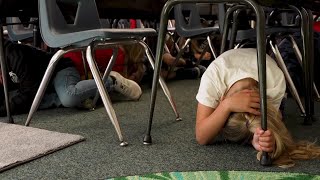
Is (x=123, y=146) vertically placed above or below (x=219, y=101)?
below

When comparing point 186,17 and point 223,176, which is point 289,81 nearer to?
point 223,176

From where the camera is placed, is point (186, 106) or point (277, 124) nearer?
point (277, 124)

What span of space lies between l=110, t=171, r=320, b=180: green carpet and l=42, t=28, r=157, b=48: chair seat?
53 centimetres

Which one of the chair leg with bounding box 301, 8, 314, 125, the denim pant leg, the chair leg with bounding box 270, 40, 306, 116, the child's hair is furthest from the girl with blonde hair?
the denim pant leg

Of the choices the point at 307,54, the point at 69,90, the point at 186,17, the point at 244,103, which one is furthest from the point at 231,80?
the point at 186,17

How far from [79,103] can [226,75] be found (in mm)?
929

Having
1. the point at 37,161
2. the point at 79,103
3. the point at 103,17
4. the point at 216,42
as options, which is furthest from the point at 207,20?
the point at 37,161

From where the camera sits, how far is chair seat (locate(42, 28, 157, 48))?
1.35m

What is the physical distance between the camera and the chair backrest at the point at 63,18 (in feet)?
4.90

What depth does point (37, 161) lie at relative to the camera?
119 centimetres

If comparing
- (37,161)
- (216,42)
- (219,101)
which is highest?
(219,101)

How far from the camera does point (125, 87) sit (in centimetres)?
218

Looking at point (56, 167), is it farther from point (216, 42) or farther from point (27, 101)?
point (216, 42)

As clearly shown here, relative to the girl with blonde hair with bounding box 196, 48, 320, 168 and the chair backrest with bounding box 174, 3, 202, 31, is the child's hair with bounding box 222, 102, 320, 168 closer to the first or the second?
the girl with blonde hair with bounding box 196, 48, 320, 168
